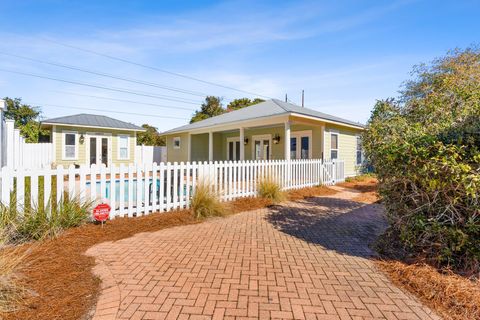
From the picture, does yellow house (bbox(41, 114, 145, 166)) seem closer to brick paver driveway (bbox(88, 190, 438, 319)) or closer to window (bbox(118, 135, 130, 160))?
window (bbox(118, 135, 130, 160))

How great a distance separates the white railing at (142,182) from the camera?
13.5 ft

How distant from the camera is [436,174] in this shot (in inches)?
120

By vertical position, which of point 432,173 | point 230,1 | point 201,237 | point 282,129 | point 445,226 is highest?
point 230,1

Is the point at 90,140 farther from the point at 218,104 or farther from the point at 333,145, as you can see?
the point at 218,104

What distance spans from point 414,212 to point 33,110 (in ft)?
132

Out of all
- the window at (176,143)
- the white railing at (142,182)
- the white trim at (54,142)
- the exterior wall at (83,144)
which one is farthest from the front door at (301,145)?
the white trim at (54,142)

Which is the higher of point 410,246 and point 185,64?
point 185,64

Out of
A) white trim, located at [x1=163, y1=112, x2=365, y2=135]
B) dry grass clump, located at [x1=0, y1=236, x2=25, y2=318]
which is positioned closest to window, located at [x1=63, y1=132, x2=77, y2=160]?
white trim, located at [x1=163, y1=112, x2=365, y2=135]

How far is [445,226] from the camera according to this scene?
305 centimetres

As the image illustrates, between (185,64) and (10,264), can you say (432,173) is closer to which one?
(10,264)

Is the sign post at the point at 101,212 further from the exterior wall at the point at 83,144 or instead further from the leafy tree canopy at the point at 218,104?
the leafy tree canopy at the point at 218,104

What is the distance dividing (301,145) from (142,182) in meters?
10.1

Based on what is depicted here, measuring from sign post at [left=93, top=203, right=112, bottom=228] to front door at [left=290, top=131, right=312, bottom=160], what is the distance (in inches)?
431

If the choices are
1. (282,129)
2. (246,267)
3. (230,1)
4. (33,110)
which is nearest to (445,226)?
(246,267)
